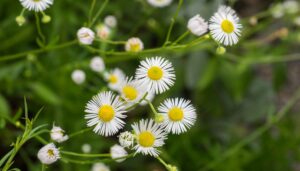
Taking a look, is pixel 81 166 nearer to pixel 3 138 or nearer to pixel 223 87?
pixel 3 138

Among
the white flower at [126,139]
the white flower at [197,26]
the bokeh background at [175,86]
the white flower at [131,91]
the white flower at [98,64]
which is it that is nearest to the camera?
the white flower at [126,139]

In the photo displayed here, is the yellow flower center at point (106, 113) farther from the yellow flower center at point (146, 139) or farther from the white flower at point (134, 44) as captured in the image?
the white flower at point (134, 44)

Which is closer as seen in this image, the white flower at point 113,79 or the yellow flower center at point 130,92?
the yellow flower center at point 130,92

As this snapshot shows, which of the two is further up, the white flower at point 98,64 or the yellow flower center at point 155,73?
the white flower at point 98,64

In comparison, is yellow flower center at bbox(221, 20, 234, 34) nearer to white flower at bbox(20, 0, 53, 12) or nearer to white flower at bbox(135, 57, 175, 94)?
white flower at bbox(135, 57, 175, 94)

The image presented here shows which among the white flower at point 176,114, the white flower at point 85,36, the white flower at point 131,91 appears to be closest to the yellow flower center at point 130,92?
the white flower at point 131,91

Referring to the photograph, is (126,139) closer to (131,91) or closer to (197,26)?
(131,91)

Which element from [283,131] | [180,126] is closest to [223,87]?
[283,131]

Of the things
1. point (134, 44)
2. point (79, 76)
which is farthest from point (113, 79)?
point (134, 44)
